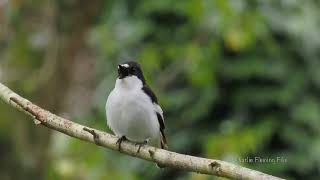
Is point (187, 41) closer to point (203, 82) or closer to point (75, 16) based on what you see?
point (203, 82)

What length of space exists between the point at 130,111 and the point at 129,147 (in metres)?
0.26

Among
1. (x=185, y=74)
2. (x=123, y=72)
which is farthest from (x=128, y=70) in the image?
(x=185, y=74)

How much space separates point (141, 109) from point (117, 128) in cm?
13

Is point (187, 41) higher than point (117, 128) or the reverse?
higher

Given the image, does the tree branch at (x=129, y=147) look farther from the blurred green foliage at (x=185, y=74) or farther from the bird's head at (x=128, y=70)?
the blurred green foliage at (x=185, y=74)

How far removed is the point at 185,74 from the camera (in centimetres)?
782

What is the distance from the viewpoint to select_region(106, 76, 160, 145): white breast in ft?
13.1

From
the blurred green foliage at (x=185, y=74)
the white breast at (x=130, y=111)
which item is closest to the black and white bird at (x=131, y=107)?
the white breast at (x=130, y=111)

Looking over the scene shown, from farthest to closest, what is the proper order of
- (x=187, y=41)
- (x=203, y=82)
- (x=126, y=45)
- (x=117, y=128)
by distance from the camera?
(x=126, y=45), (x=187, y=41), (x=203, y=82), (x=117, y=128)

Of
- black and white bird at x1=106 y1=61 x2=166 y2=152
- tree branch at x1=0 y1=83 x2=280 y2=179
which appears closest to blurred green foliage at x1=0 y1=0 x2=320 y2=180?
black and white bird at x1=106 y1=61 x2=166 y2=152

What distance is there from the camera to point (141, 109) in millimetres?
4020

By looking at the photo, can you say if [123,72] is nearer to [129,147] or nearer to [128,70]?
[128,70]

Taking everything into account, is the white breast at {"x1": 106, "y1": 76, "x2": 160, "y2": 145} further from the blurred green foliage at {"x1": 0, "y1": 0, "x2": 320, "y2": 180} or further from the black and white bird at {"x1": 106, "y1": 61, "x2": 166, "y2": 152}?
the blurred green foliage at {"x1": 0, "y1": 0, "x2": 320, "y2": 180}

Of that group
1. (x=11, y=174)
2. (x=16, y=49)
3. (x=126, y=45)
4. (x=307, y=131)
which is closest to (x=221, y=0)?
(x=16, y=49)
